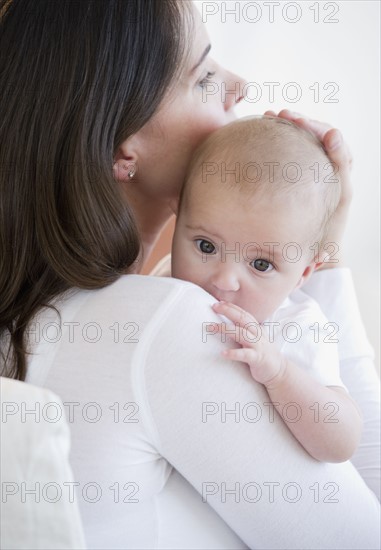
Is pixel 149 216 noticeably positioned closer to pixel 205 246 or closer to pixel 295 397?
pixel 205 246

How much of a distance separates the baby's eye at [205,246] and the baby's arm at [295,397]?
0.80 feet

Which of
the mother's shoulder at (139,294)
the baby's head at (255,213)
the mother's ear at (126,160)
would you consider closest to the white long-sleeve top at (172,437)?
the mother's shoulder at (139,294)

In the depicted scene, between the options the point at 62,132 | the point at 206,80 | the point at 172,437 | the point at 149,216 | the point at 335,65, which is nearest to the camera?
the point at 172,437

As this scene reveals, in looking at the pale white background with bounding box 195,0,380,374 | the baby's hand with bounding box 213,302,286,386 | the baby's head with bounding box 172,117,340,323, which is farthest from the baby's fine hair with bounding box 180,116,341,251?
the pale white background with bounding box 195,0,380,374

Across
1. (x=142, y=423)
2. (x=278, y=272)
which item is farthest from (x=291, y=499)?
(x=278, y=272)

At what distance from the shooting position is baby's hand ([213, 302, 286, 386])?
1.00 m

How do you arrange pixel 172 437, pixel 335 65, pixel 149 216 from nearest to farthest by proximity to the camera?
pixel 172 437, pixel 149 216, pixel 335 65

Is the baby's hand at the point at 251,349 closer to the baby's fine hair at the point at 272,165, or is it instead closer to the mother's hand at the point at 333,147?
the baby's fine hair at the point at 272,165

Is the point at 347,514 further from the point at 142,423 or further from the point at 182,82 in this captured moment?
the point at 182,82

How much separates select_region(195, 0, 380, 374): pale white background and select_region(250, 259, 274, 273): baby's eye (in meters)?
1.28

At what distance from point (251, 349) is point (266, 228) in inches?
11.8

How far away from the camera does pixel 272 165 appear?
1.25 meters

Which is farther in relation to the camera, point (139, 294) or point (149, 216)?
point (149, 216)

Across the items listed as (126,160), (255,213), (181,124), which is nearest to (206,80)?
(181,124)
